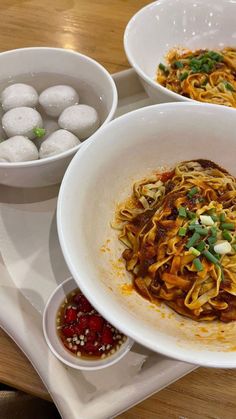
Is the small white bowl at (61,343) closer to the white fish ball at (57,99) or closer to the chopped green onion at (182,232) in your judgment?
the chopped green onion at (182,232)

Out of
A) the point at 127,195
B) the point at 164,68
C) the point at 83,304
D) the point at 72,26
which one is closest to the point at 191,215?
the point at 127,195

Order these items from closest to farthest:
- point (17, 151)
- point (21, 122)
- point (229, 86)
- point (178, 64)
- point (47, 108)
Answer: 1. point (17, 151)
2. point (21, 122)
3. point (47, 108)
4. point (229, 86)
5. point (178, 64)

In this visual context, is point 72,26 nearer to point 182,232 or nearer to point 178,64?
point 178,64

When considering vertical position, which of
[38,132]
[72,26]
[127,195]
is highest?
[72,26]

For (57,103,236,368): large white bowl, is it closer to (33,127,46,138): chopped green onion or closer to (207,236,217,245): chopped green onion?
(207,236,217,245): chopped green onion

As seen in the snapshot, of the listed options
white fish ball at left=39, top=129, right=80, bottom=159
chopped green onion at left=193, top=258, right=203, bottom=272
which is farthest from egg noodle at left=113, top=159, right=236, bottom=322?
white fish ball at left=39, top=129, right=80, bottom=159

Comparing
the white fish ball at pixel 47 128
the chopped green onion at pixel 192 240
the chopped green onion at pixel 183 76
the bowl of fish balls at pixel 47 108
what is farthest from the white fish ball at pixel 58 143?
the chopped green onion at pixel 183 76

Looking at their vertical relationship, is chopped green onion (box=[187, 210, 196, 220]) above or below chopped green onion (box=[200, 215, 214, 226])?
below
